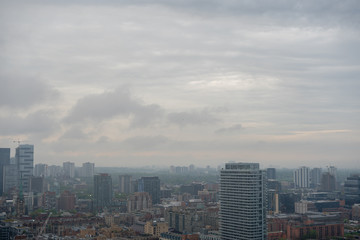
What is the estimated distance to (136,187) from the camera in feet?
302

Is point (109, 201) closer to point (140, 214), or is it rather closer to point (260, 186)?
point (140, 214)

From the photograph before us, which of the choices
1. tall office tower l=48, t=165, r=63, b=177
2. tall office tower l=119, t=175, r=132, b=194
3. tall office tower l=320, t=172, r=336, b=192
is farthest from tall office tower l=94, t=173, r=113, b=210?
tall office tower l=48, t=165, r=63, b=177

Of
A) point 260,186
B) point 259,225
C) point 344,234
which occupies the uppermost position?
point 260,186

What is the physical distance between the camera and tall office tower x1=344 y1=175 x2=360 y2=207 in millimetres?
70500

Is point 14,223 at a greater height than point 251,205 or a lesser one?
lesser

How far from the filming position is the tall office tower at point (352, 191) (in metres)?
70.5

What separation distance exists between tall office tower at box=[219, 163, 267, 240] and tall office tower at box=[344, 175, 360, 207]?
146ft

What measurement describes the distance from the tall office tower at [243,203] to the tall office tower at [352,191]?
146ft

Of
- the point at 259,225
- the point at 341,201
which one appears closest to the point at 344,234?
the point at 259,225

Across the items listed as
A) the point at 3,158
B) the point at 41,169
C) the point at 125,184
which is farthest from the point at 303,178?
the point at 3,158

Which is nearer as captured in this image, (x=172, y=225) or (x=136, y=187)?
(x=172, y=225)

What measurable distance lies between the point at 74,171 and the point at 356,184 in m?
106

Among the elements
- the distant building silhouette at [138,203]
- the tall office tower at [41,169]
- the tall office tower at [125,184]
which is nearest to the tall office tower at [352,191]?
the distant building silhouette at [138,203]

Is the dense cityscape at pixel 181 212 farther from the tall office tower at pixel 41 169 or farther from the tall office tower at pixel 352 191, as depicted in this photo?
the tall office tower at pixel 41 169
